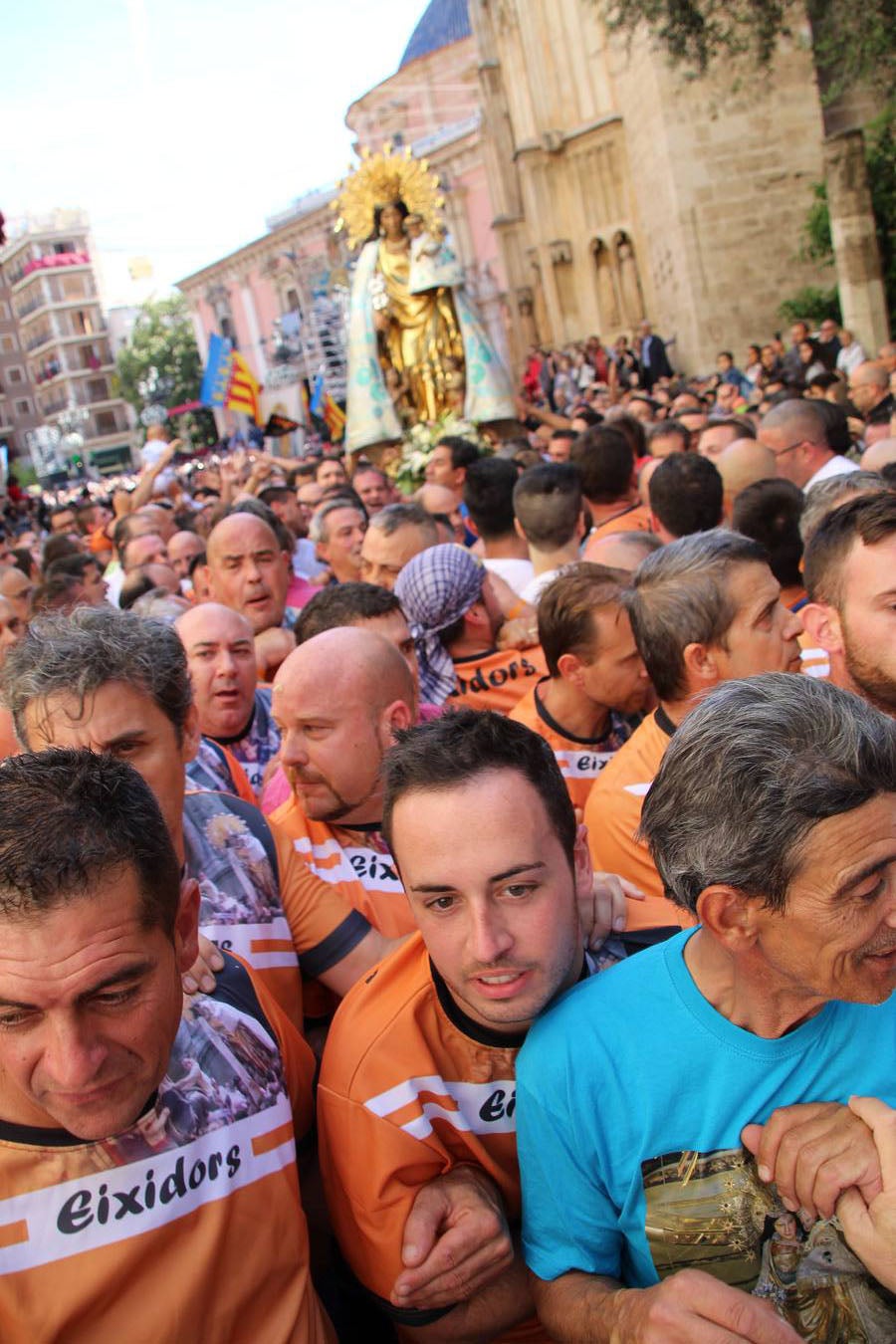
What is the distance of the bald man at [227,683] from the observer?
4.08 metres

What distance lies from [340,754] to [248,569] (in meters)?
2.57

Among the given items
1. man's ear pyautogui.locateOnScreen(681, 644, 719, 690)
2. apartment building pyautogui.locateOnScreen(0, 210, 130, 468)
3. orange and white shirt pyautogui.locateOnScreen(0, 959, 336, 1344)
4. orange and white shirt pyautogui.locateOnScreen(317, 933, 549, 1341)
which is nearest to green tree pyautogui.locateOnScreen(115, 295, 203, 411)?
apartment building pyautogui.locateOnScreen(0, 210, 130, 468)

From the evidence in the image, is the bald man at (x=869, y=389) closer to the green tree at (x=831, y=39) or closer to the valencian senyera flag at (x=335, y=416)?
the green tree at (x=831, y=39)

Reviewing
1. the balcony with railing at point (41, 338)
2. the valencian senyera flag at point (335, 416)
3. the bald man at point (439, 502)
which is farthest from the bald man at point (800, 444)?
the balcony with railing at point (41, 338)

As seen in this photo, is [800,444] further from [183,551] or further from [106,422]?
[106,422]

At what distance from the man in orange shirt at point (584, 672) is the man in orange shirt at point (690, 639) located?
30 centimetres

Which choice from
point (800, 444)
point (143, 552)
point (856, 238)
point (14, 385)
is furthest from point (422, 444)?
point (14, 385)

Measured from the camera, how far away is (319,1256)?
2.46 metres

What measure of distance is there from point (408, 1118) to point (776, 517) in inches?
124

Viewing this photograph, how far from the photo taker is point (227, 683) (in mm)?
4078

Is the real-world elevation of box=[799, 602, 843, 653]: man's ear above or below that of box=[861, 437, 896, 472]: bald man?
below

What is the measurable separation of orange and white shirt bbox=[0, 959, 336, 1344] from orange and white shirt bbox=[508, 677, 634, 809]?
1807mm

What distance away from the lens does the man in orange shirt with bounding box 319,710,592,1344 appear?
6.57 feet

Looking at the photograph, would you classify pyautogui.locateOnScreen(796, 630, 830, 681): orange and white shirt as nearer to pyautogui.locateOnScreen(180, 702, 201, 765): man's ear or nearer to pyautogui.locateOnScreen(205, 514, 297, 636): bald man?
pyautogui.locateOnScreen(180, 702, 201, 765): man's ear
